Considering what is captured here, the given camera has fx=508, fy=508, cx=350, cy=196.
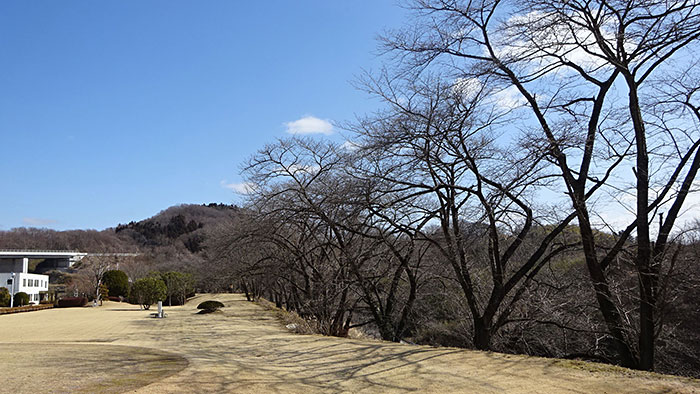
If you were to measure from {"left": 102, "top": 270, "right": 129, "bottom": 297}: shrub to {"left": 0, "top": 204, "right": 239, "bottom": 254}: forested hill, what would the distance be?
5363 centimetres

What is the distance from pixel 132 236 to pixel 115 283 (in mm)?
90228

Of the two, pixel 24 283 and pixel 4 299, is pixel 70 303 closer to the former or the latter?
pixel 4 299

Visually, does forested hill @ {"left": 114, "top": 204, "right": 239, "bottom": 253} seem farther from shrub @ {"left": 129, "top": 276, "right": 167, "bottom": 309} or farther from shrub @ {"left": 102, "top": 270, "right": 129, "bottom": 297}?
shrub @ {"left": 129, "top": 276, "right": 167, "bottom": 309}

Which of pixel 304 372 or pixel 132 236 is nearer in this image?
pixel 304 372

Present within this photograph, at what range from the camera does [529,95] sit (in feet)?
37.9

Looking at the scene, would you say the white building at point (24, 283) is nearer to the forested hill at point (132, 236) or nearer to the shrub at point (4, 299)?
the shrub at point (4, 299)

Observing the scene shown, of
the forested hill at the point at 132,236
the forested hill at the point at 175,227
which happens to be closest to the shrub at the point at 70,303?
the forested hill at the point at 132,236

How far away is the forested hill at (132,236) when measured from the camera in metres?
116

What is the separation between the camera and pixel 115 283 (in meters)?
53.3

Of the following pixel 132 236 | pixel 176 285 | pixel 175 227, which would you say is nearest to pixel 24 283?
pixel 176 285

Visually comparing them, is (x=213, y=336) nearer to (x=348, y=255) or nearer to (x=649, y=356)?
(x=348, y=255)

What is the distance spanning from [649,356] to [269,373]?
7.12m

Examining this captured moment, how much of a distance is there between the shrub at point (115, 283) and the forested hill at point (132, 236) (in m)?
53.6

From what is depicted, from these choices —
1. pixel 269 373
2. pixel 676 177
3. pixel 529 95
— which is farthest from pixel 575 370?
pixel 529 95
